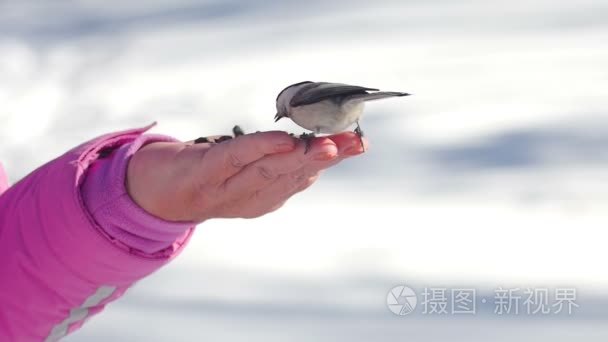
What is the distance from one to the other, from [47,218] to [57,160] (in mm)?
436

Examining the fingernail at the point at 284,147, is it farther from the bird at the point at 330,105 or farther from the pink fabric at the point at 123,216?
the pink fabric at the point at 123,216

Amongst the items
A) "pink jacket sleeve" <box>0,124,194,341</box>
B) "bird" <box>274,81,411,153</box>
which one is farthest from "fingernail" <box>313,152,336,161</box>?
"pink jacket sleeve" <box>0,124,194,341</box>

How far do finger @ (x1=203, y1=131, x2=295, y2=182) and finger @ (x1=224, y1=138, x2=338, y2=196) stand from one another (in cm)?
3

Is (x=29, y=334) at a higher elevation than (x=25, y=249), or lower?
lower

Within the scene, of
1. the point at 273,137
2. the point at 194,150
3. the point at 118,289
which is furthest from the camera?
the point at 118,289

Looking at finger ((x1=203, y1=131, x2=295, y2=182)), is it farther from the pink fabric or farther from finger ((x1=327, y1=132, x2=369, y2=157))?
the pink fabric

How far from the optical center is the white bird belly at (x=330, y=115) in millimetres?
4770

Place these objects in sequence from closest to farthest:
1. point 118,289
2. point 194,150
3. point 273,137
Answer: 1. point 273,137
2. point 194,150
3. point 118,289

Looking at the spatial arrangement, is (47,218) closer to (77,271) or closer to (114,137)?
(77,271)

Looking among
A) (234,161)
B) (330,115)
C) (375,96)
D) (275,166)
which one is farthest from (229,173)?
(375,96)

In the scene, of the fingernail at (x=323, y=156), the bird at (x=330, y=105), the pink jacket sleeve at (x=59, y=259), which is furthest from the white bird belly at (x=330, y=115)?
the pink jacket sleeve at (x=59, y=259)

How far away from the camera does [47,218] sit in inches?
180

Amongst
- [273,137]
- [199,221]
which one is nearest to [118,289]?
[199,221]

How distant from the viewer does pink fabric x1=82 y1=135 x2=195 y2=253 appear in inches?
176
